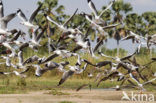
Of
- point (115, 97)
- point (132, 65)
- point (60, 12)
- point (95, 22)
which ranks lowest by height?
point (115, 97)

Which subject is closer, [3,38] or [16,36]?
[3,38]

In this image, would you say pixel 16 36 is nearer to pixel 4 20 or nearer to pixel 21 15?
pixel 4 20

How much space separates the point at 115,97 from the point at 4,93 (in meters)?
4.72

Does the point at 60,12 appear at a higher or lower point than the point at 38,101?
higher

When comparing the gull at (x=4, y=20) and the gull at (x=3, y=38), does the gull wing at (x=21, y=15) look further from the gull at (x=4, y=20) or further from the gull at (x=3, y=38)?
the gull at (x=3, y=38)

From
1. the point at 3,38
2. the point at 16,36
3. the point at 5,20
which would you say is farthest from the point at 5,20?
the point at 3,38

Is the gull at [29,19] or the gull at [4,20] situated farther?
the gull at [29,19]

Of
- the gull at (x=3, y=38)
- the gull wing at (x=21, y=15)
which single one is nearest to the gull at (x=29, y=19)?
the gull wing at (x=21, y=15)

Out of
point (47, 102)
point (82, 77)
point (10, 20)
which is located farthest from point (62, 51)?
point (82, 77)

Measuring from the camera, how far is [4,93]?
19562 millimetres

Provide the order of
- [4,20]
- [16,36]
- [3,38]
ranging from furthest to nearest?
[16,36] → [4,20] → [3,38]

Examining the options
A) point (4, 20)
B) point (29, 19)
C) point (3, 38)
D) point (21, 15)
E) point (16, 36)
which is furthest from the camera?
point (21, 15)

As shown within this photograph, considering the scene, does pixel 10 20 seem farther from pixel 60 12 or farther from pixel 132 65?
pixel 60 12

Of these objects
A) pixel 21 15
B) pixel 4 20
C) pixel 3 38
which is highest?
pixel 21 15
